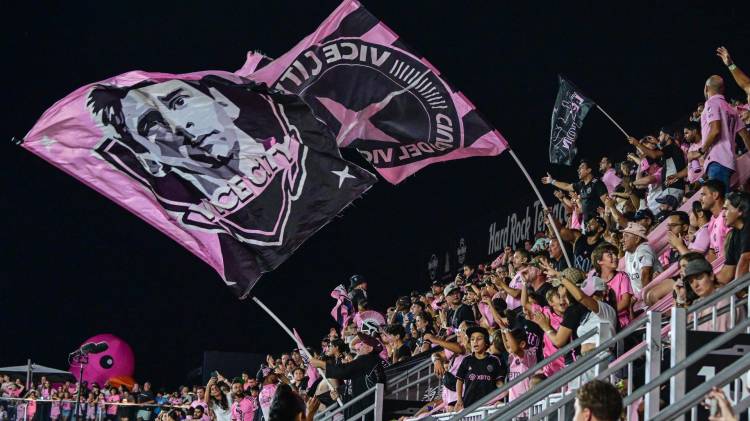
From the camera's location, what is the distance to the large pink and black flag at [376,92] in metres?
11.1

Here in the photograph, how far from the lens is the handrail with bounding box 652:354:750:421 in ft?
16.1

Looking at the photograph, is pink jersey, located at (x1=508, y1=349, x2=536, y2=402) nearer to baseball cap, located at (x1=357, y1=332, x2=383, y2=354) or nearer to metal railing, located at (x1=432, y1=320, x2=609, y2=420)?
metal railing, located at (x1=432, y1=320, x2=609, y2=420)

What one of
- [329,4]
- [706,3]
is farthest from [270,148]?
[329,4]

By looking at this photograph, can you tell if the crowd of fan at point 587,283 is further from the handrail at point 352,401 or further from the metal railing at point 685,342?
the metal railing at point 685,342

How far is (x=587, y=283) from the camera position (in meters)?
8.16

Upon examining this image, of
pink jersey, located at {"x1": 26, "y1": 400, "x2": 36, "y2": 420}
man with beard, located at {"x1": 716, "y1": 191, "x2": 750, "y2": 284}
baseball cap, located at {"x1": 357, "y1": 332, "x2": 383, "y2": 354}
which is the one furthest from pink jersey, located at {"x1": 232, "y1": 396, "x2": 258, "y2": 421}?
man with beard, located at {"x1": 716, "y1": 191, "x2": 750, "y2": 284}

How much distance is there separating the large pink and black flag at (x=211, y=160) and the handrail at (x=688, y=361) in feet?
16.8

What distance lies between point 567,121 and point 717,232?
732 centimetres

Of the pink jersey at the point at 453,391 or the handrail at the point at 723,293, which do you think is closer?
the handrail at the point at 723,293

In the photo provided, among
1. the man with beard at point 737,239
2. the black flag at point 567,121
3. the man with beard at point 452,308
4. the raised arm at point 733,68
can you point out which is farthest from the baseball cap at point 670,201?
the man with beard at point 737,239

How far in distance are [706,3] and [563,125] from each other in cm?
527

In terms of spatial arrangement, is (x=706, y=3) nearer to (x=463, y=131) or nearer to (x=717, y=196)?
(x=463, y=131)

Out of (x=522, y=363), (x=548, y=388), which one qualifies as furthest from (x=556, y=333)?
(x=548, y=388)

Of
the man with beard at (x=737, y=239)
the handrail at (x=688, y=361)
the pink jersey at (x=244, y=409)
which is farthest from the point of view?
the pink jersey at (x=244, y=409)
